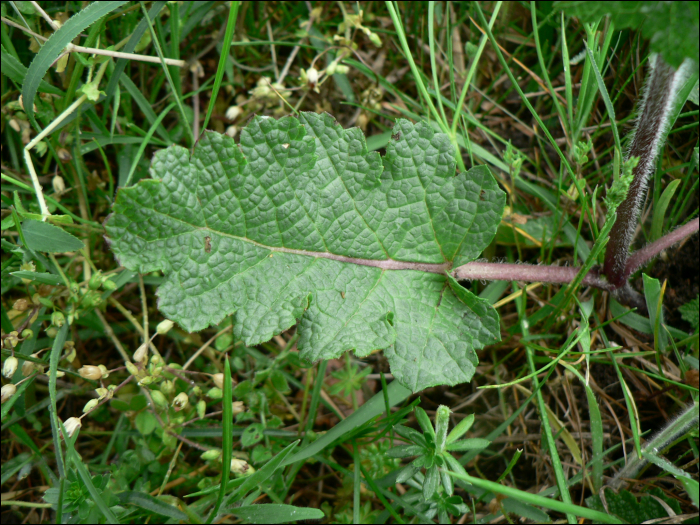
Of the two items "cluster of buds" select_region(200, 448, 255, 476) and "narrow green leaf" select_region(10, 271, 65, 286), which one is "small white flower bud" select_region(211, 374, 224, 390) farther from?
"narrow green leaf" select_region(10, 271, 65, 286)

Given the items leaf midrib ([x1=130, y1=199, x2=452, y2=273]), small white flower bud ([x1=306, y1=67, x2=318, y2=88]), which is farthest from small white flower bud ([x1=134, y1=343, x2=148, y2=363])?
small white flower bud ([x1=306, y1=67, x2=318, y2=88])

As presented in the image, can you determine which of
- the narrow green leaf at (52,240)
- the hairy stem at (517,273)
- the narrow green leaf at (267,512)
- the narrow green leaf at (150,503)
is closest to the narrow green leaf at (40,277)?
the narrow green leaf at (52,240)

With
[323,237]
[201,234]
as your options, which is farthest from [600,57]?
[201,234]

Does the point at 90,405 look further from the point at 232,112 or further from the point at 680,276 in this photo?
the point at 680,276

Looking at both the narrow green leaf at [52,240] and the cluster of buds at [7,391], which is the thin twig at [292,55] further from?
the cluster of buds at [7,391]

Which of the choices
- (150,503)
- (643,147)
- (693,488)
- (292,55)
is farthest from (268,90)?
(693,488)

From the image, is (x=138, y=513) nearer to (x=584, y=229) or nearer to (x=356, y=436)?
(x=356, y=436)
